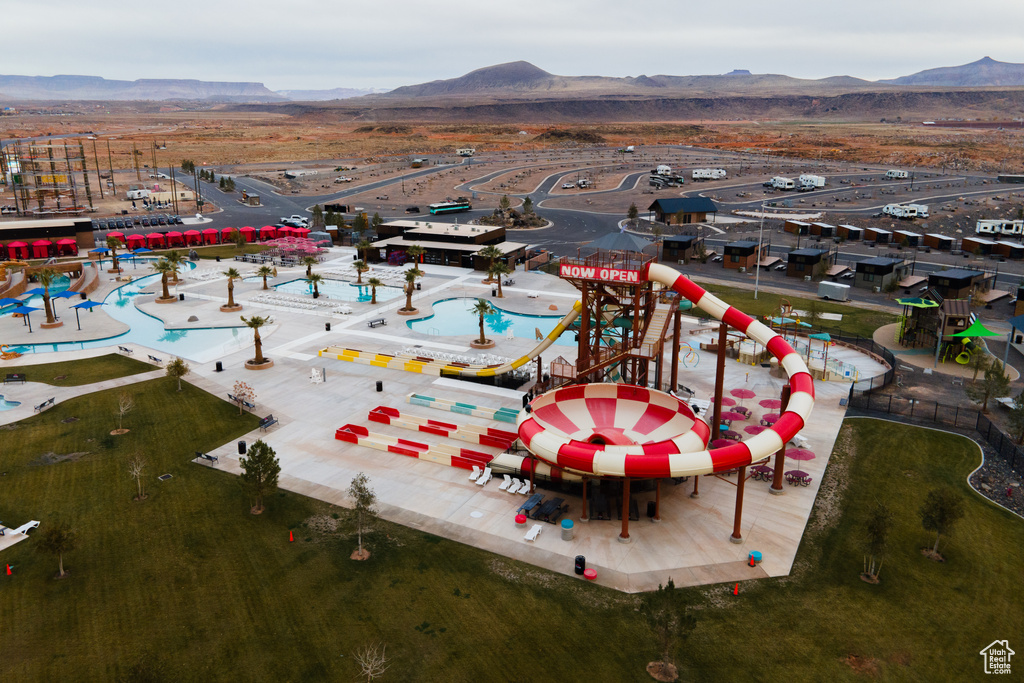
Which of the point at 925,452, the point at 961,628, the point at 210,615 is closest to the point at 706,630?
the point at 961,628

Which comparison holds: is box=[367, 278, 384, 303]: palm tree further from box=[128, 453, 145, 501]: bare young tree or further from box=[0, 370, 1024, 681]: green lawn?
box=[0, 370, 1024, 681]: green lawn

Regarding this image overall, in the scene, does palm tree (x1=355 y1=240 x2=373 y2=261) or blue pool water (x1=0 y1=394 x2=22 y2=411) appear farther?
palm tree (x1=355 y1=240 x2=373 y2=261)

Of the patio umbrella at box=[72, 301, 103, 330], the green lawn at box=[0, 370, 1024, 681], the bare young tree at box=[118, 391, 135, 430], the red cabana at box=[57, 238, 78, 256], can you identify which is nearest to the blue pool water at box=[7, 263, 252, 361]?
the patio umbrella at box=[72, 301, 103, 330]

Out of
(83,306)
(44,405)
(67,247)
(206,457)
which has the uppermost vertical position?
(67,247)

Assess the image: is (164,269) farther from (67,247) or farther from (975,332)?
(975,332)

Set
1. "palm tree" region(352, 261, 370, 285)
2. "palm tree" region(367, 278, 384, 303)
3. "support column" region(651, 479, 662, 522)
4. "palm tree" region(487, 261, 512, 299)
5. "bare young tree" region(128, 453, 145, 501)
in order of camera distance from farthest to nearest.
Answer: "palm tree" region(352, 261, 370, 285), "palm tree" region(487, 261, 512, 299), "palm tree" region(367, 278, 384, 303), "bare young tree" region(128, 453, 145, 501), "support column" region(651, 479, 662, 522)

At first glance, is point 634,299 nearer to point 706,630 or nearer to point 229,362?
point 706,630

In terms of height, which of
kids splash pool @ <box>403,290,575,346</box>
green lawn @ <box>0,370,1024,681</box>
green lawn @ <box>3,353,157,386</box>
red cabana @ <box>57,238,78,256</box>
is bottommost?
green lawn @ <box>0,370,1024,681</box>

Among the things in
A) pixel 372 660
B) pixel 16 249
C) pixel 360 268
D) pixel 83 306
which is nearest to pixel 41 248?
pixel 16 249
